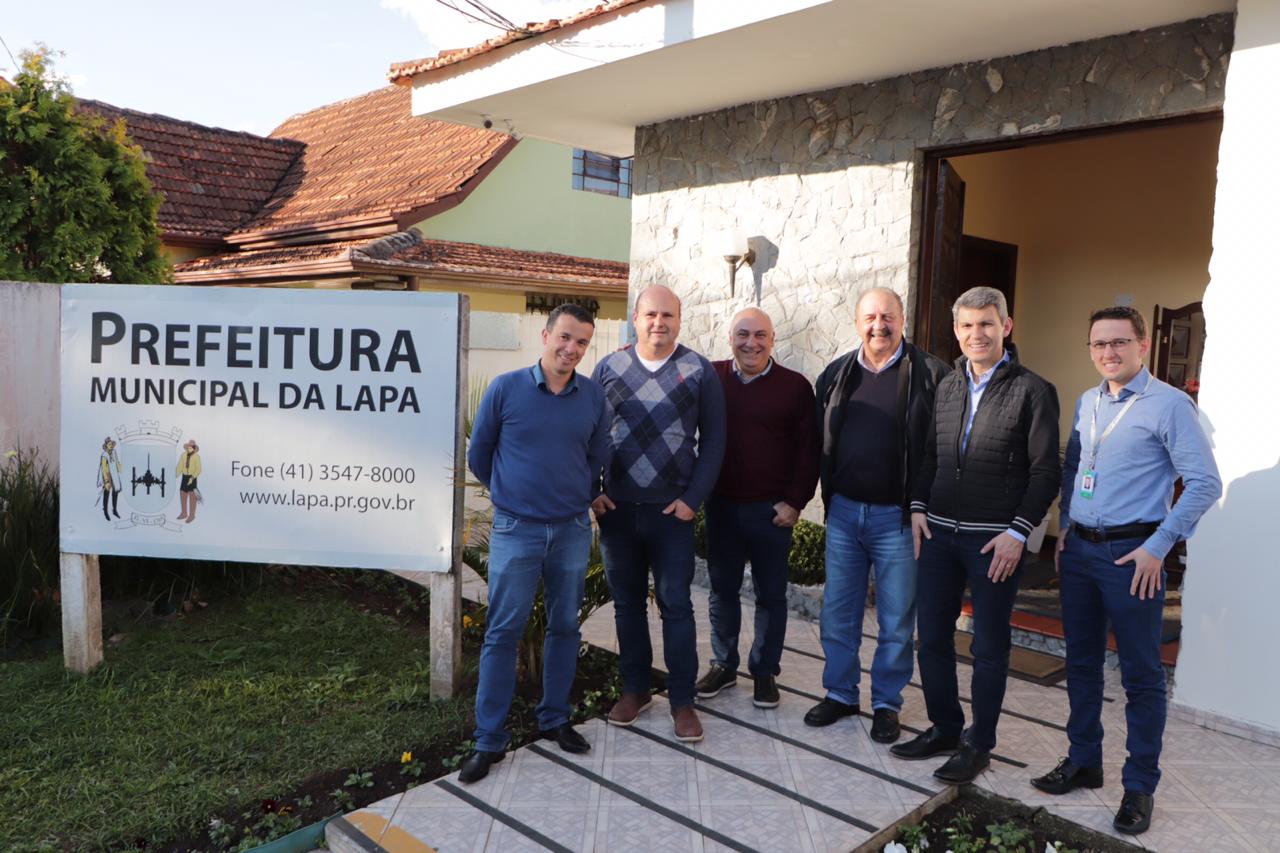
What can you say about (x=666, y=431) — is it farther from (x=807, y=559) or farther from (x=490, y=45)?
(x=490, y=45)

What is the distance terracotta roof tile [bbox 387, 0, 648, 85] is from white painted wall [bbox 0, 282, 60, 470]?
9.40ft

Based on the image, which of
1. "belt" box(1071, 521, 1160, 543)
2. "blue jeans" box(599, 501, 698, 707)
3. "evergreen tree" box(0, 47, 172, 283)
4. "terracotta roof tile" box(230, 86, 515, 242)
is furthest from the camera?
"terracotta roof tile" box(230, 86, 515, 242)

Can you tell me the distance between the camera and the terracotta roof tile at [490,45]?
5418 millimetres

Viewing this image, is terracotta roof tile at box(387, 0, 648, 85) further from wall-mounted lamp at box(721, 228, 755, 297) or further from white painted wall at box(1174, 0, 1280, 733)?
white painted wall at box(1174, 0, 1280, 733)

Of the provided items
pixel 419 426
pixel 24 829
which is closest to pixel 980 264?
pixel 419 426

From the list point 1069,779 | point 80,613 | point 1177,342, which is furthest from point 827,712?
point 1177,342

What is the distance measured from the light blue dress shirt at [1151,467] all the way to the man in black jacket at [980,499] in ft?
0.47

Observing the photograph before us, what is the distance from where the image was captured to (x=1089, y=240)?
807 centimetres

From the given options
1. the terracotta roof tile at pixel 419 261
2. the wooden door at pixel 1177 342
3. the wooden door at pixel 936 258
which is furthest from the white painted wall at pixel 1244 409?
the terracotta roof tile at pixel 419 261

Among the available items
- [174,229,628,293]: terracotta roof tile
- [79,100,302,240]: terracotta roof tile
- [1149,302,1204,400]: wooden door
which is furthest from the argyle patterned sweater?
[79,100,302,240]: terracotta roof tile

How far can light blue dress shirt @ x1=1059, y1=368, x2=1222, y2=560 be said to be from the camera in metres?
2.96

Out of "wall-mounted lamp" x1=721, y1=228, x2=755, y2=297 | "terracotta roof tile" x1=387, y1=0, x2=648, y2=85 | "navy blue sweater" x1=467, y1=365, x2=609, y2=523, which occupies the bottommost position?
"navy blue sweater" x1=467, y1=365, x2=609, y2=523

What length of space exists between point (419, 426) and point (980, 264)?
5.51 m

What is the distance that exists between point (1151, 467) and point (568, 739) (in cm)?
229
